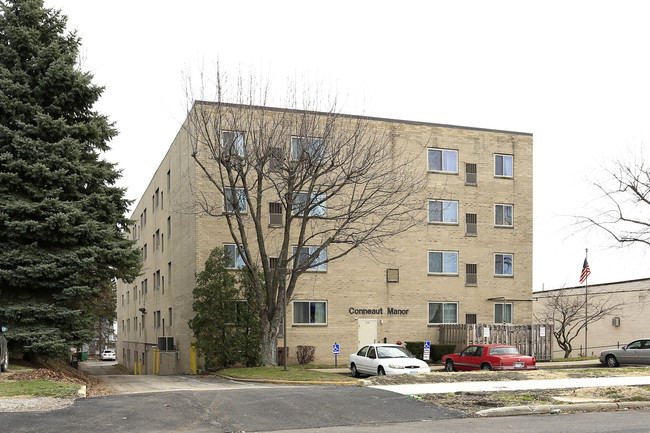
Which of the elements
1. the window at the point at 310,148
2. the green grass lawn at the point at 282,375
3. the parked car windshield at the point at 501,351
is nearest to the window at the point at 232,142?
the window at the point at 310,148

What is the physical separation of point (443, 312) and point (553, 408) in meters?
23.2

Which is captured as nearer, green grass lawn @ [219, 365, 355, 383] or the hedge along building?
green grass lawn @ [219, 365, 355, 383]

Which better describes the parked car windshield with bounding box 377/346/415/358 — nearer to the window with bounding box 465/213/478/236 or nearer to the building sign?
the building sign

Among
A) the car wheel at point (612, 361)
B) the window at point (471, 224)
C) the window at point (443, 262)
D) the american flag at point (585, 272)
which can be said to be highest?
the window at point (471, 224)

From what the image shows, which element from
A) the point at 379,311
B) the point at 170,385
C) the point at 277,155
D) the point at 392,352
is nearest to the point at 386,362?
the point at 392,352

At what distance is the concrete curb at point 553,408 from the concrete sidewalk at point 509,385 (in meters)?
2.53

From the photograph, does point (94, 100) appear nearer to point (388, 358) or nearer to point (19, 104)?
point (19, 104)

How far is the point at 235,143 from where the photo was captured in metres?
26.7

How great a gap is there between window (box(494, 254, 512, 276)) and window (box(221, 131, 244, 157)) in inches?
701

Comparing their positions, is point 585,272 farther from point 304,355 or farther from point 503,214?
point 304,355

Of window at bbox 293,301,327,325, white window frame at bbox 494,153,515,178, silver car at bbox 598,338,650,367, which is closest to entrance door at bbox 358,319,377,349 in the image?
window at bbox 293,301,327,325

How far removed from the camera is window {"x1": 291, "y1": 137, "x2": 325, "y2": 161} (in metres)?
Answer: 25.7

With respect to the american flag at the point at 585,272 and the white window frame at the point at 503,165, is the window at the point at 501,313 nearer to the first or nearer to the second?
the american flag at the point at 585,272

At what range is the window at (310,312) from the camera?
33969 millimetres
